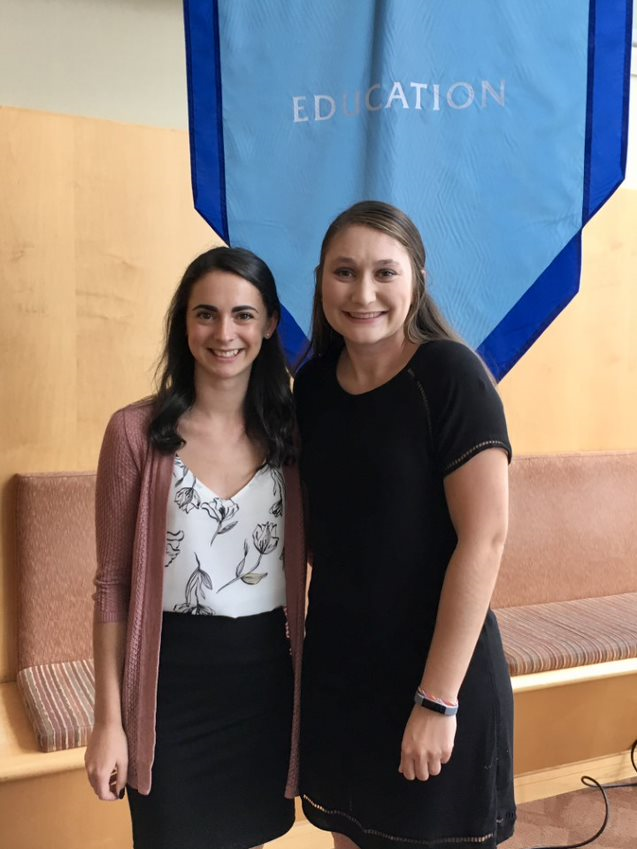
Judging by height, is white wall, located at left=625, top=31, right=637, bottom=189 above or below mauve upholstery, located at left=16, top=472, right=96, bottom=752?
above

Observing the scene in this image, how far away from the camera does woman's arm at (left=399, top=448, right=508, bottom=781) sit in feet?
4.15

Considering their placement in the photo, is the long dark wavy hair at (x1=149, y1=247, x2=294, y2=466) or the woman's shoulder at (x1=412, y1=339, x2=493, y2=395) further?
the long dark wavy hair at (x1=149, y1=247, x2=294, y2=466)

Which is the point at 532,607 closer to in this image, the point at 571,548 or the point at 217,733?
the point at 571,548

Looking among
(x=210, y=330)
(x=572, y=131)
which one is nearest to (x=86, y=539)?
(x=210, y=330)

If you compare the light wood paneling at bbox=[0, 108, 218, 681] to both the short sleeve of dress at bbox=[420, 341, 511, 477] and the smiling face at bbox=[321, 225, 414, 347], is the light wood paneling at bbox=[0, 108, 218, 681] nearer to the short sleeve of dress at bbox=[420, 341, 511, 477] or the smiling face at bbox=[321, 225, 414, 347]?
the smiling face at bbox=[321, 225, 414, 347]

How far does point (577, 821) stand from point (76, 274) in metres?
2.18

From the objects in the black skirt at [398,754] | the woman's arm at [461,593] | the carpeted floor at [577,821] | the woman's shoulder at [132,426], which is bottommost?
the carpeted floor at [577,821]

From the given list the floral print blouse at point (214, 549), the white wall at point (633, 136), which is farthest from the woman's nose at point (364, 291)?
the white wall at point (633, 136)

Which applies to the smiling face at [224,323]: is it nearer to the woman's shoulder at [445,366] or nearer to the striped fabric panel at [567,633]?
the woman's shoulder at [445,366]

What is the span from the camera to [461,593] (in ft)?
4.19

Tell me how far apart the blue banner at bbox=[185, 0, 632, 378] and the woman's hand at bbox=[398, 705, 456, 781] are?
0.91 m

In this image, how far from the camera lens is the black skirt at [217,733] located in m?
1.40

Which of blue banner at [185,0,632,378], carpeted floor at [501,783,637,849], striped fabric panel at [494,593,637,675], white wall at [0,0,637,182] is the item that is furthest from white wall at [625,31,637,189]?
carpeted floor at [501,783,637,849]

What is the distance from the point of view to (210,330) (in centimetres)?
140
